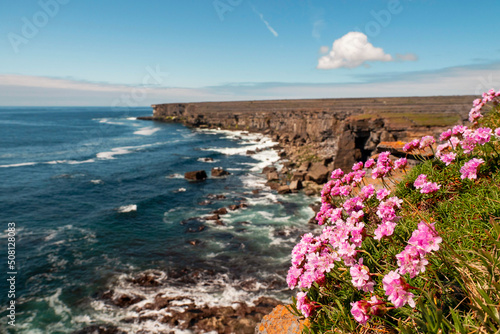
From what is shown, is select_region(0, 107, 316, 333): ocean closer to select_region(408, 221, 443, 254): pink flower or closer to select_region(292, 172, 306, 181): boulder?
select_region(292, 172, 306, 181): boulder

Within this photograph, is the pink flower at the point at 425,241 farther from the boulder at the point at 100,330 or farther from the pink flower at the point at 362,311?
the boulder at the point at 100,330

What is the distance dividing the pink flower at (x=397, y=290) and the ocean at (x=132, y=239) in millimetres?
13335

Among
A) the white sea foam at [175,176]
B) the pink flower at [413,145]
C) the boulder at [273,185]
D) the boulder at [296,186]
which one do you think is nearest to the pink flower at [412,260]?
the pink flower at [413,145]

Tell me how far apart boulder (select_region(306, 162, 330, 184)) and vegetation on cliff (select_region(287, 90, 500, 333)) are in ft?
95.7

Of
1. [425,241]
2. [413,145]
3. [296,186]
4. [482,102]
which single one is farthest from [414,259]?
[296,186]

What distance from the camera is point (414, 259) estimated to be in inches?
105

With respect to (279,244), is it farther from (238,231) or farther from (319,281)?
(319,281)

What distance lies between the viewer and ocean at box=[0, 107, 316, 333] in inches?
588

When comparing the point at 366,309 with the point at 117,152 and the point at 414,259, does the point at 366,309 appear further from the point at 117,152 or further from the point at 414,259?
the point at 117,152

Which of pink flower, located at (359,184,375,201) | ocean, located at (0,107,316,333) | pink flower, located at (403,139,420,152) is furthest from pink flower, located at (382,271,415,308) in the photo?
ocean, located at (0,107,316,333)

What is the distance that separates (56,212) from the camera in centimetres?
2752

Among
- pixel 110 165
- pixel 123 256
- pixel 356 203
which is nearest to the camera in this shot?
pixel 356 203

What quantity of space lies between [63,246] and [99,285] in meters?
7.50

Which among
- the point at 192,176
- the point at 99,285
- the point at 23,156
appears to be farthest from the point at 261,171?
the point at 23,156
